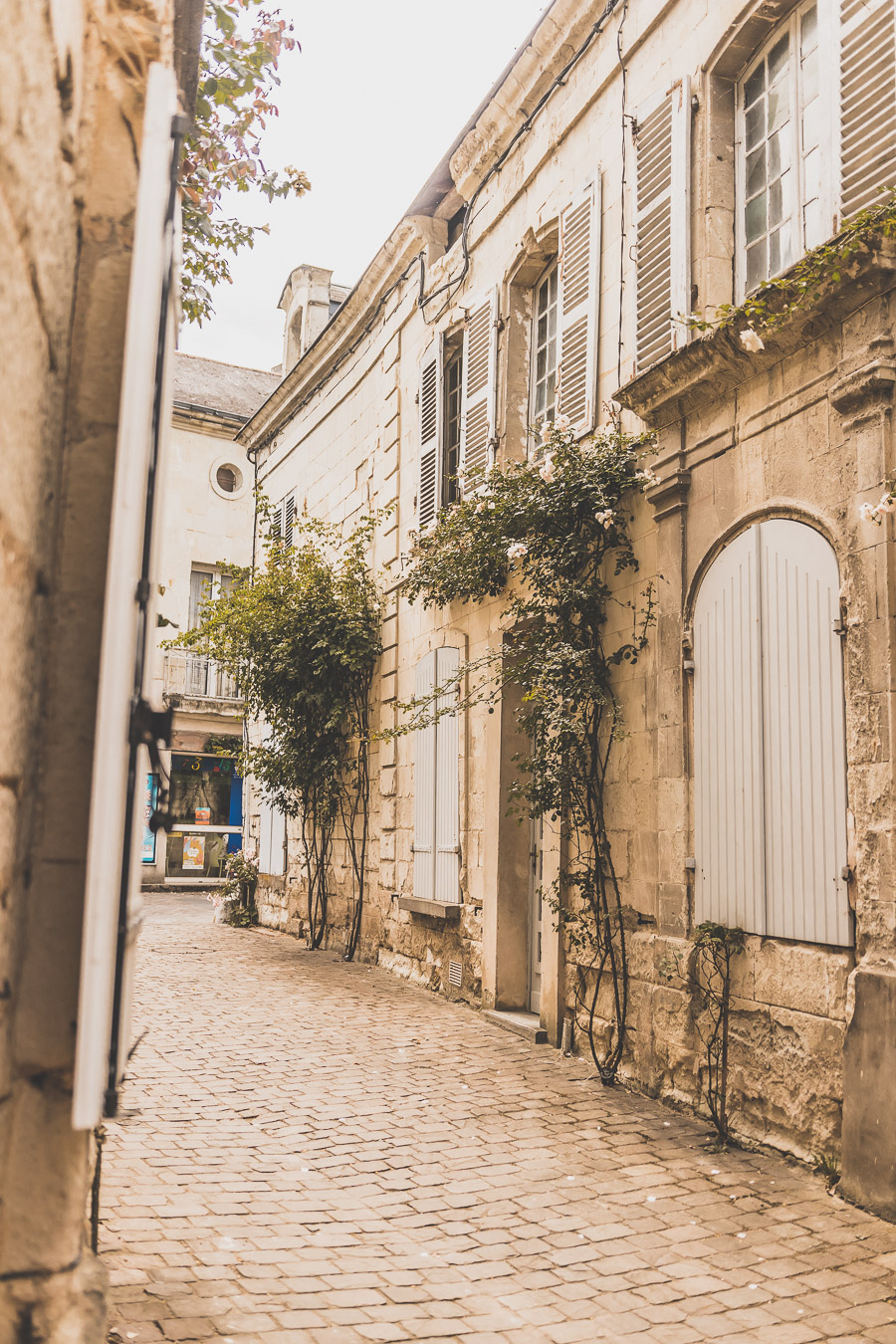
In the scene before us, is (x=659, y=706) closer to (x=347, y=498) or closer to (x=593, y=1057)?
(x=593, y=1057)

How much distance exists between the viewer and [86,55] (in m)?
2.32

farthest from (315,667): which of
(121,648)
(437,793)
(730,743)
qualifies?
(121,648)

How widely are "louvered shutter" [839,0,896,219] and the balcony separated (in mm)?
17936

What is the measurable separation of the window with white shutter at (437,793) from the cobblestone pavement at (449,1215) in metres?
2.20

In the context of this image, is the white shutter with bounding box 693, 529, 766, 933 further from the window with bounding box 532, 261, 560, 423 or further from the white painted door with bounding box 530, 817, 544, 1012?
the window with bounding box 532, 261, 560, 423

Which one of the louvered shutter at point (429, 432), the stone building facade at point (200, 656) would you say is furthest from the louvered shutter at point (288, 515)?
the stone building facade at point (200, 656)

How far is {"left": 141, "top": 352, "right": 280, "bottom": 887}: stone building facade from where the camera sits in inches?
850

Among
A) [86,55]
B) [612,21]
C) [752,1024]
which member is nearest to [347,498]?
[612,21]

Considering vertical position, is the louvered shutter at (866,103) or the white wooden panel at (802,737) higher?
the louvered shutter at (866,103)

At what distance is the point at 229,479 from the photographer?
2261 centimetres

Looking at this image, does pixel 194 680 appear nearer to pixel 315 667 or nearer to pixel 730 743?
pixel 315 667

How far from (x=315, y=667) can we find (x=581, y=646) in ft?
16.1

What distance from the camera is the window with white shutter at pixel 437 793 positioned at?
8.74 metres

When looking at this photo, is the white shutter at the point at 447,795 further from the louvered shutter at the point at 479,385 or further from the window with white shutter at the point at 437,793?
the louvered shutter at the point at 479,385
